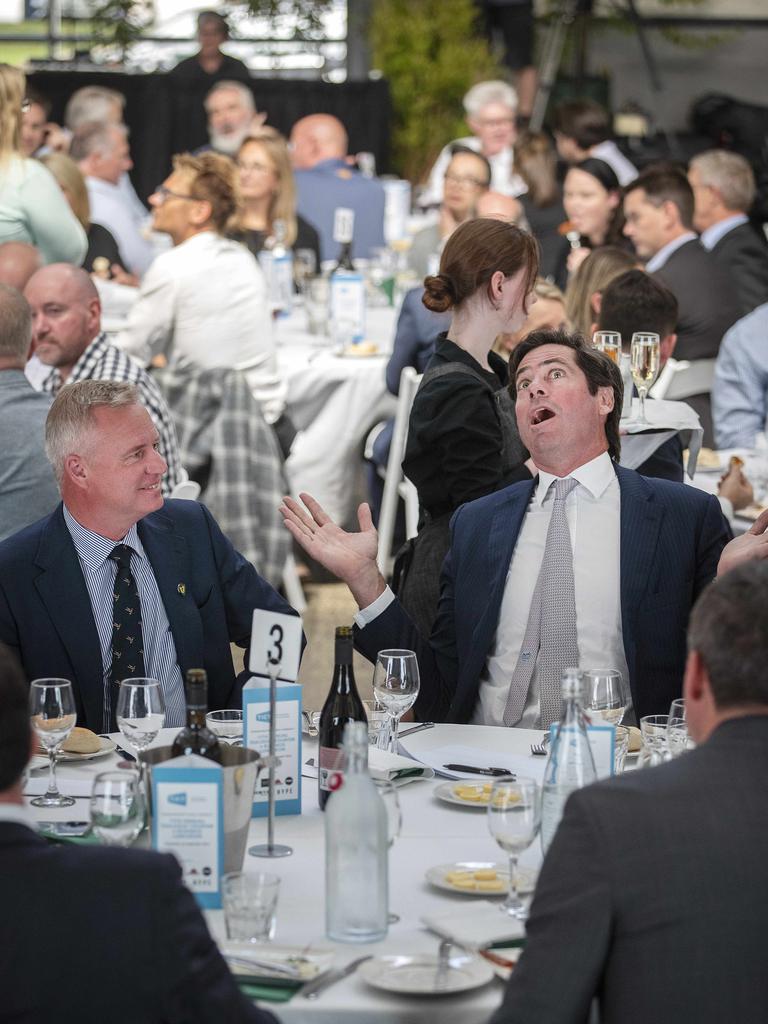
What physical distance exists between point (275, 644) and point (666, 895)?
77 centimetres

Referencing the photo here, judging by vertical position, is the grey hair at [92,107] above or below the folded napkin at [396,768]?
above

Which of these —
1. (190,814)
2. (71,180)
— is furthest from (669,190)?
(190,814)

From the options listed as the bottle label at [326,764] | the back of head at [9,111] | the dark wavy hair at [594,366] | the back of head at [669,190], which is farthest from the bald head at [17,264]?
the bottle label at [326,764]

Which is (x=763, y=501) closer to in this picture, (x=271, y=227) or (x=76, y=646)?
(x=76, y=646)

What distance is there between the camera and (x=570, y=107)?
9711 millimetres

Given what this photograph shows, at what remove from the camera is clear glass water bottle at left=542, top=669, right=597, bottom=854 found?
2.00m

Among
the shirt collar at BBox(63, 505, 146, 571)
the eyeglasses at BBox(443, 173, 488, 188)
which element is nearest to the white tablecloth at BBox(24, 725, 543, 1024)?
the shirt collar at BBox(63, 505, 146, 571)

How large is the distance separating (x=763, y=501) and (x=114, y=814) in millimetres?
2921

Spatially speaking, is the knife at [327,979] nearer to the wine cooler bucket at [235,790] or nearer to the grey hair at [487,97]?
the wine cooler bucket at [235,790]

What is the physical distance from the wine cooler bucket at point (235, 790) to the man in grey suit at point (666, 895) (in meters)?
0.49

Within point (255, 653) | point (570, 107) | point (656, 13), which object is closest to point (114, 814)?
point (255, 653)

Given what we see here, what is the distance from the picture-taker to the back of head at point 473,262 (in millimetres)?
3721

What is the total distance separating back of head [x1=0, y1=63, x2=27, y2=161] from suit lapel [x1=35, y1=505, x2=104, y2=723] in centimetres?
309

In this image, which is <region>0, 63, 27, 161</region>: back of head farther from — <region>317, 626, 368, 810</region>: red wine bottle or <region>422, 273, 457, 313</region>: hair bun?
<region>317, 626, 368, 810</region>: red wine bottle
